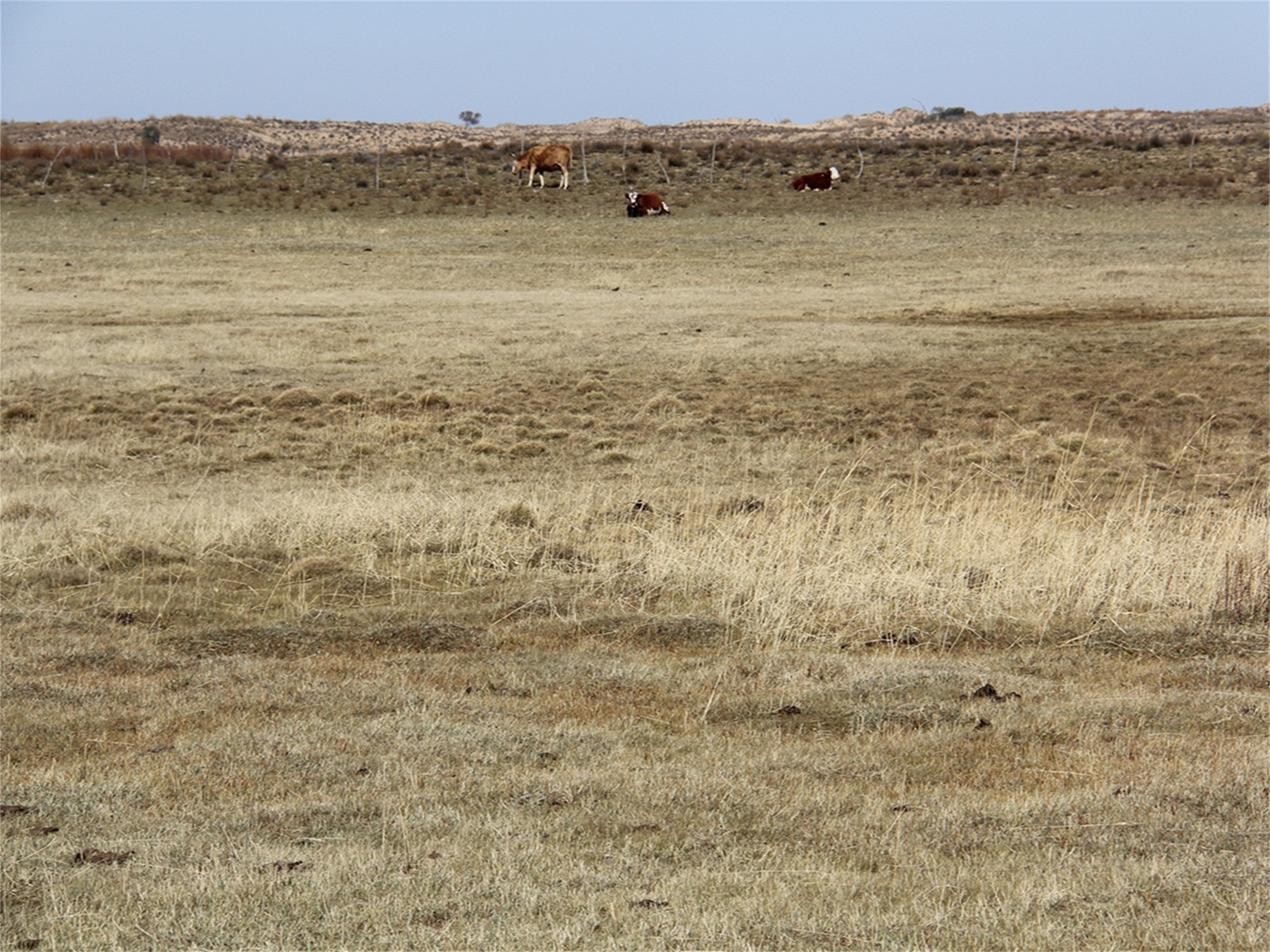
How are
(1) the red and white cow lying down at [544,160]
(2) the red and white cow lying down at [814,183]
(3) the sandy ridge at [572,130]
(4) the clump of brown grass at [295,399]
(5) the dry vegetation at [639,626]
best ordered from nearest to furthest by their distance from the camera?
(5) the dry vegetation at [639,626], (4) the clump of brown grass at [295,399], (2) the red and white cow lying down at [814,183], (1) the red and white cow lying down at [544,160], (3) the sandy ridge at [572,130]

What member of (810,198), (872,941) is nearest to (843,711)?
(872,941)

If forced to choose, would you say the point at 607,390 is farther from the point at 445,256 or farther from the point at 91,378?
the point at 445,256

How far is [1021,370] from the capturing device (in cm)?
2075

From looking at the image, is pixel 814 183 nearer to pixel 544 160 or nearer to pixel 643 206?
pixel 643 206

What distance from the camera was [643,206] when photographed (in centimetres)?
4297

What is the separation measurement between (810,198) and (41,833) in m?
43.0

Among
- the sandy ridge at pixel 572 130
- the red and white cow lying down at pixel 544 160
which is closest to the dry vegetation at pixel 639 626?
the red and white cow lying down at pixel 544 160

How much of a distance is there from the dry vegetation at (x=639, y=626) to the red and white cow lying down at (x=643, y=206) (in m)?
16.3

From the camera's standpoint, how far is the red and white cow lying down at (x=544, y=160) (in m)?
48.7

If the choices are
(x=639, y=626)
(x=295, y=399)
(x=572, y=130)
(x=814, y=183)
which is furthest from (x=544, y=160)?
(x=572, y=130)

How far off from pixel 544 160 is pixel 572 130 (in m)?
69.7

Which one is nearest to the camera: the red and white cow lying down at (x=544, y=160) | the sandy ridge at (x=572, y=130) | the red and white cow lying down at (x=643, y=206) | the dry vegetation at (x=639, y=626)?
the dry vegetation at (x=639, y=626)

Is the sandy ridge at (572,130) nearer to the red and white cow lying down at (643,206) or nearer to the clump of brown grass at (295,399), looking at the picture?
the red and white cow lying down at (643,206)

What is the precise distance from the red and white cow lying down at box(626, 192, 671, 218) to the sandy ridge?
45.2 m
